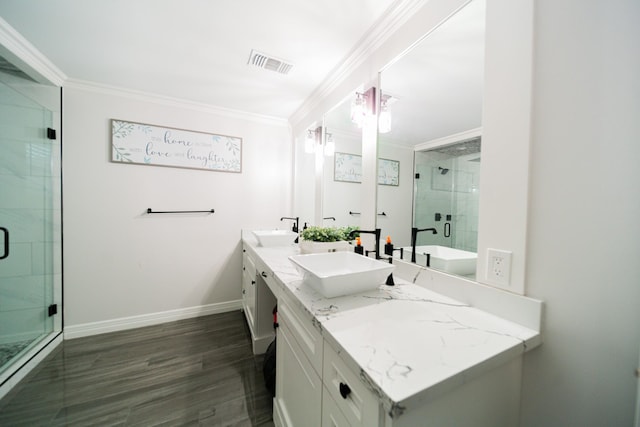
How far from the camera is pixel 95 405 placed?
1328 millimetres

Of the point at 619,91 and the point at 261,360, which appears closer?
the point at 619,91

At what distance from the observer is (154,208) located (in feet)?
7.34

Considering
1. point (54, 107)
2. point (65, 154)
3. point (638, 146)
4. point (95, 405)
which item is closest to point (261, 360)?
point (95, 405)

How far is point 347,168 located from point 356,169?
151 millimetres

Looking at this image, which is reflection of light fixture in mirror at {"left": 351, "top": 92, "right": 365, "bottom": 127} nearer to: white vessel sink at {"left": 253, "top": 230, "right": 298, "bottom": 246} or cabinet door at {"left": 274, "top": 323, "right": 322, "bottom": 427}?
white vessel sink at {"left": 253, "top": 230, "right": 298, "bottom": 246}

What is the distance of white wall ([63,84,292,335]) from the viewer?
199 cm

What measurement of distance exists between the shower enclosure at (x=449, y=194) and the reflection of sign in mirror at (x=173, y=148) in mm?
2036

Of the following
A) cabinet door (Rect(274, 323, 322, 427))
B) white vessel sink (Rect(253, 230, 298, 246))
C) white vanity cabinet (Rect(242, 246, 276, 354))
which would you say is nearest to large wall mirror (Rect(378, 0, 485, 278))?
cabinet door (Rect(274, 323, 322, 427))

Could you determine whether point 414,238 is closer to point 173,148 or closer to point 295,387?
point 295,387

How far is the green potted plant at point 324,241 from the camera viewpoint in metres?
1.45

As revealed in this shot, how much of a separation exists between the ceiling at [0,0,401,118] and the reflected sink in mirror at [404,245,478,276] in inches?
51.2

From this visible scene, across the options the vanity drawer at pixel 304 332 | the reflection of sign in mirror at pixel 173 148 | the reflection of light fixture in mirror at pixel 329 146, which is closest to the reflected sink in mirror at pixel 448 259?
the vanity drawer at pixel 304 332

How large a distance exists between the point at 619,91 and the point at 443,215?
0.63m

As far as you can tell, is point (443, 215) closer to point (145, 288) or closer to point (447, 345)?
point (447, 345)
